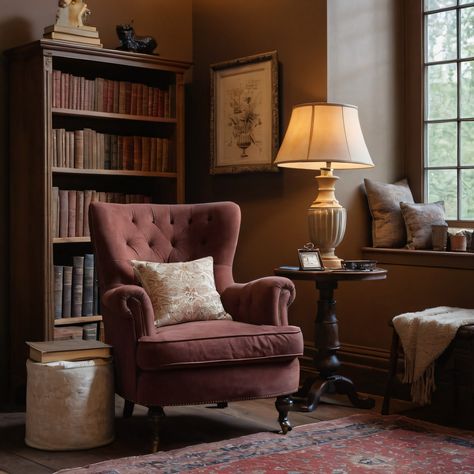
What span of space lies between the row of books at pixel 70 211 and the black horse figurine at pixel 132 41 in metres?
0.84

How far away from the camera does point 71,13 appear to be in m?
4.51

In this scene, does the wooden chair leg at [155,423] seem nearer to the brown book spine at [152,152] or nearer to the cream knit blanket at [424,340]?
the cream knit blanket at [424,340]

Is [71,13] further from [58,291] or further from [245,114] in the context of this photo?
[58,291]

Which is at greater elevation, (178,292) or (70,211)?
(70,211)

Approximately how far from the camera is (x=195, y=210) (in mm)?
4172

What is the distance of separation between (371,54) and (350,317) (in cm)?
145

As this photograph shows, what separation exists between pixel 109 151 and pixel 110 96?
31cm

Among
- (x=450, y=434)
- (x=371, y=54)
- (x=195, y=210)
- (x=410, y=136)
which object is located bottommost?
(x=450, y=434)

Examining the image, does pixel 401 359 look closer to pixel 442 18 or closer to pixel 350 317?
pixel 350 317

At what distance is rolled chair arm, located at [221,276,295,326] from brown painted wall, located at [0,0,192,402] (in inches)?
57.8

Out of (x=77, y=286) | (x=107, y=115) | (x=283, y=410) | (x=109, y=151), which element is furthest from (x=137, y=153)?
(x=283, y=410)

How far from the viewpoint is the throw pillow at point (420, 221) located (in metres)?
4.37

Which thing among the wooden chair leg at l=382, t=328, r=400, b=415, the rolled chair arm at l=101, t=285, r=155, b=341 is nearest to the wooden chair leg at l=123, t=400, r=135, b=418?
the rolled chair arm at l=101, t=285, r=155, b=341

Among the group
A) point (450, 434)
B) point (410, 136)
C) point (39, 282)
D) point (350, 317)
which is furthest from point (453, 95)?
point (39, 282)
